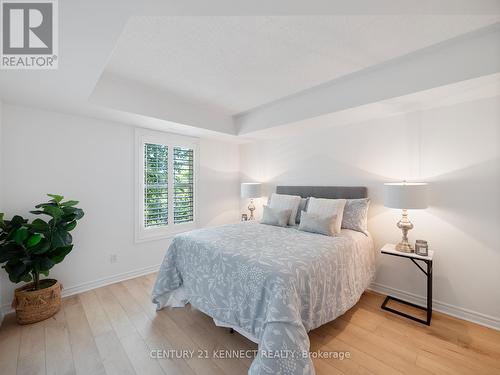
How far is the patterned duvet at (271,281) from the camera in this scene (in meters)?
1.40

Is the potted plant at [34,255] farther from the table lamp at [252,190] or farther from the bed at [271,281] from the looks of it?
the table lamp at [252,190]

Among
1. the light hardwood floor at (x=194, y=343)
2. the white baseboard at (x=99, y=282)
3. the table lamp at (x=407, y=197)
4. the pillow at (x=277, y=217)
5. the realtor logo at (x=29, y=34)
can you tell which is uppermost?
the realtor logo at (x=29, y=34)

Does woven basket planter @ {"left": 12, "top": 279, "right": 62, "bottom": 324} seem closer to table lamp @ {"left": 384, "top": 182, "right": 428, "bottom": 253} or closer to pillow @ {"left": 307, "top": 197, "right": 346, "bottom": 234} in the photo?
pillow @ {"left": 307, "top": 197, "right": 346, "bottom": 234}

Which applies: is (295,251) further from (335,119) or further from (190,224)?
(190,224)

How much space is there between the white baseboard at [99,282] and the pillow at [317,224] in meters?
2.51

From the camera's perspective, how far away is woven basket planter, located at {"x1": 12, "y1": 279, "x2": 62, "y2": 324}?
2.08m

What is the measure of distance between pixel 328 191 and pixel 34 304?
365 cm

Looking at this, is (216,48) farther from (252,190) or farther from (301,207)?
(252,190)

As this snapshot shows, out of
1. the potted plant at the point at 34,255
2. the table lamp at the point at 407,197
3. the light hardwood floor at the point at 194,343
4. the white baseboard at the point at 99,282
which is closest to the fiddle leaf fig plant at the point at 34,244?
the potted plant at the point at 34,255

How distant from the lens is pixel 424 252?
2.16 m

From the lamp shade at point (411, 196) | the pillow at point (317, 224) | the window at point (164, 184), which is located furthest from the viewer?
the window at point (164, 184)

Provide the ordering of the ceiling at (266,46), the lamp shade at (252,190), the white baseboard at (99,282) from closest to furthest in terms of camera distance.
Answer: the ceiling at (266,46) < the white baseboard at (99,282) < the lamp shade at (252,190)

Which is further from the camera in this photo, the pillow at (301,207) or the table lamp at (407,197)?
the pillow at (301,207)

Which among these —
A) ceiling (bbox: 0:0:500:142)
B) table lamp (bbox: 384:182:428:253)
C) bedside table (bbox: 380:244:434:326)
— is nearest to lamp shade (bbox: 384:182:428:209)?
table lamp (bbox: 384:182:428:253)
